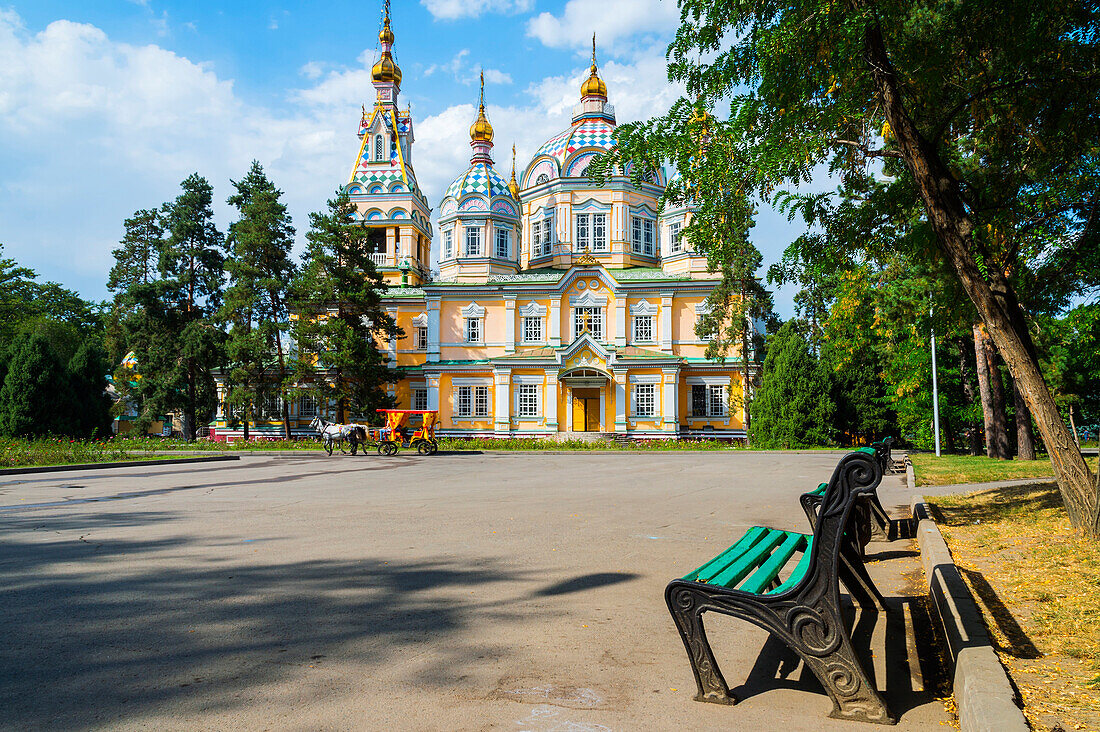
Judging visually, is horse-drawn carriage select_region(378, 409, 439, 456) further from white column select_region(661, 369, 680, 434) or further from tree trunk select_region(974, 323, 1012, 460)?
tree trunk select_region(974, 323, 1012, 460)

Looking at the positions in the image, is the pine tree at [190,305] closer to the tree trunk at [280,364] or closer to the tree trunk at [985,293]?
the tree trunk at [280,364]

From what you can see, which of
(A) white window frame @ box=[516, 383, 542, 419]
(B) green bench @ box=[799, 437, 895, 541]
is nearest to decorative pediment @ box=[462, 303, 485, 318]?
(A) white window frame @ box=[516, 383, 542, 419]

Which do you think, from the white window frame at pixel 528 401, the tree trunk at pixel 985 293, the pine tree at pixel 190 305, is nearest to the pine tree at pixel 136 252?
the pine tree at pixel 190 305

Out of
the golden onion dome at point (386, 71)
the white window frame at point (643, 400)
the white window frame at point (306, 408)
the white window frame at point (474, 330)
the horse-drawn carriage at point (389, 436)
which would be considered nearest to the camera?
the horse-drawn carriage at point (389, 436)

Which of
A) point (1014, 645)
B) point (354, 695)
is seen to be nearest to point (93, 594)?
point (354, 695)

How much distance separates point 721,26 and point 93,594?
9.05 m

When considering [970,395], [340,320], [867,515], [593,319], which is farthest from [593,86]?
[867,515]

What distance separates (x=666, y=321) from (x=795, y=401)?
11.2 m

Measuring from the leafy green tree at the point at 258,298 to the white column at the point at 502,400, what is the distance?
39.1 ft

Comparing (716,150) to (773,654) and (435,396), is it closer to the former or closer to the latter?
(773,654)

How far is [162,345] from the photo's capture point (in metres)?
42.9

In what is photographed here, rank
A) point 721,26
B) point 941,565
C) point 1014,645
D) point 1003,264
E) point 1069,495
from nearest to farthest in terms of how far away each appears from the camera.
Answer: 1. point 1014,645
2. point 941,565
3. point 1069,495
4. point 721,26
5. point 1003,264

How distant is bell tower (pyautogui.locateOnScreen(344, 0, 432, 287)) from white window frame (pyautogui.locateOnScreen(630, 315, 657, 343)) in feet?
51.9

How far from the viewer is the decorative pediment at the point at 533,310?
4388 centimetres
